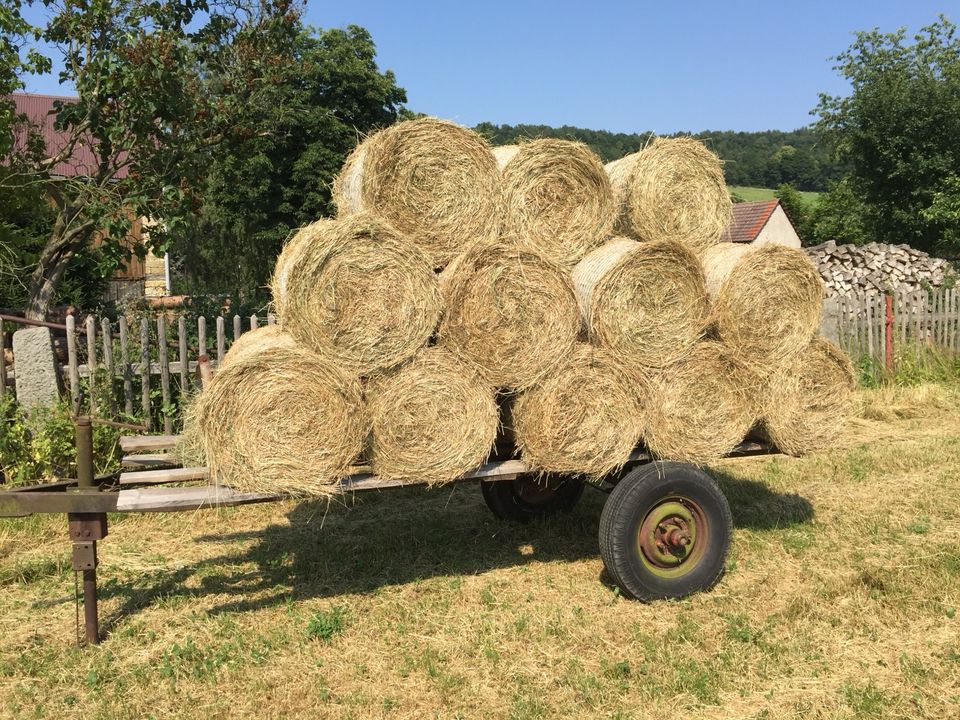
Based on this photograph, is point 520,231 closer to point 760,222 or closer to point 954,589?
point 954,589

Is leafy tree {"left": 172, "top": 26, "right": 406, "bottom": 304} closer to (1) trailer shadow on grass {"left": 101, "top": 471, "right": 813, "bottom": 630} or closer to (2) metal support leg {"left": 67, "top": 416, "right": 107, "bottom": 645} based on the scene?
(1) trailer shadow on grass {"left": 101, "top": 471, "right": 813, "bottom": 630}

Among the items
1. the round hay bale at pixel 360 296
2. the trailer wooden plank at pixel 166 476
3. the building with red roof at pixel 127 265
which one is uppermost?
the building with red roof at pixel 127 265

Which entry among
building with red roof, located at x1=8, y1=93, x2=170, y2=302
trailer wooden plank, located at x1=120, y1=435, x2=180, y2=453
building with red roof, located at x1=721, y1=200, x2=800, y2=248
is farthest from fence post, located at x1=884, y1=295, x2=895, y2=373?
building with red roof, located at x1=721, y1=200, x2=800, y2=248

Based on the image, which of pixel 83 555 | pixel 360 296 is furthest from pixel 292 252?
pixel 83 555

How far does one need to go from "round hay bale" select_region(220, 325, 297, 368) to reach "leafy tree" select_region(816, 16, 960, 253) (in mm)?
22143

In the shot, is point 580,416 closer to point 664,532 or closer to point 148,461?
point 664,532

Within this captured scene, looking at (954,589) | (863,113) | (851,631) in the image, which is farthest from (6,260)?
(863,113)

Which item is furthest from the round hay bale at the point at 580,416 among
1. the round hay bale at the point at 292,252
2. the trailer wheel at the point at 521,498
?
the trailer wheel at the point at 521,498

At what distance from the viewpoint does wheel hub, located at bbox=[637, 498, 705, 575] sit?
475 cm

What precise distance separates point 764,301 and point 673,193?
92cm

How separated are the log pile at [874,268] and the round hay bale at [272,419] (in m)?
13.0

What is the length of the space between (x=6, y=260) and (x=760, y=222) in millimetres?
30652

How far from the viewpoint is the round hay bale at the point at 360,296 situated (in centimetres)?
404

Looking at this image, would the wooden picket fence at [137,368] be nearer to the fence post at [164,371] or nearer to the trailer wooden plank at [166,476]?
the fence post at [164,371]
